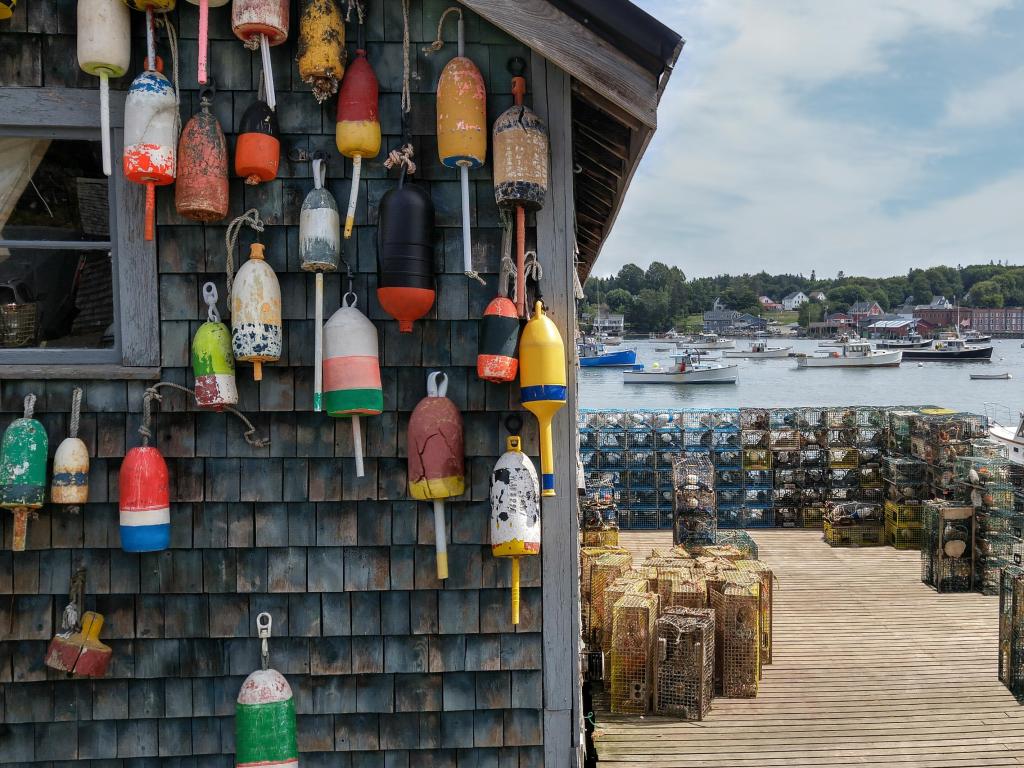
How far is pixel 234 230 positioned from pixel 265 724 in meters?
2.09

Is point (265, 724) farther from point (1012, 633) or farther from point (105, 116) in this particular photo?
point (1012, 633)

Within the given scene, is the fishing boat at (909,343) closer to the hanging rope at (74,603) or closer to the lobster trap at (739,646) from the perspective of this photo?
the lobster trap at (739,646)

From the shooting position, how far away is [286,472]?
3355 mm

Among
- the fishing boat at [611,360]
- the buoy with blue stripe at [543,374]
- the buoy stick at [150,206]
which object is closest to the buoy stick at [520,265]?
the buoy with blue stripe at [543,374]

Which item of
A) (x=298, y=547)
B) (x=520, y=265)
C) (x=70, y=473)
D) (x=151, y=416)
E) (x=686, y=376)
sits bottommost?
(x=686, y=376)

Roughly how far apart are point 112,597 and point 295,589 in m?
0.79

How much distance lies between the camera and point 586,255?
9.05 meters

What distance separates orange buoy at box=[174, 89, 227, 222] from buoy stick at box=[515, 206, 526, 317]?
4.04ft

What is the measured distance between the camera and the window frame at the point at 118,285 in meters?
3.24

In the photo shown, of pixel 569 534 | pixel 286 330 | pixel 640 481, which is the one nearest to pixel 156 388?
pixel 286 330

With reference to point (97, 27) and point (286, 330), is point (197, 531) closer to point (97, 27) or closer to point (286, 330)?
point (286, 330)

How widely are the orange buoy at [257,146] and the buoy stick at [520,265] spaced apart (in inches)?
41.2

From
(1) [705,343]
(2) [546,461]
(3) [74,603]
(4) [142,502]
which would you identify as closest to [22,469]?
(4) [142,502]

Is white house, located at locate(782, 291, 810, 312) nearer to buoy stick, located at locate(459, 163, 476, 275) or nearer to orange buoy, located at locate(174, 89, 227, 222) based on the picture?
buoy stick, located at locate(459, 163, 476, 275)
